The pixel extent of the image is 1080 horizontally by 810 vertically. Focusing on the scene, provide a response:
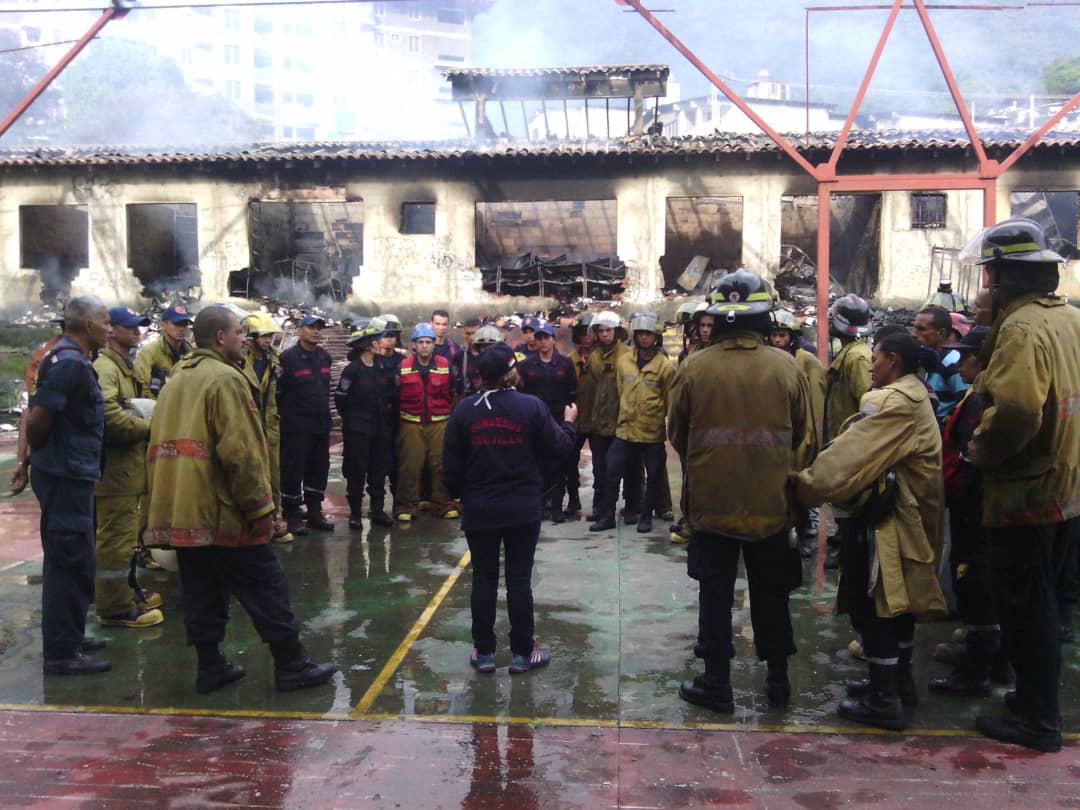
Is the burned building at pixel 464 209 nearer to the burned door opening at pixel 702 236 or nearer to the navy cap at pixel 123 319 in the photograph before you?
the burned door opening at pixel 702 236

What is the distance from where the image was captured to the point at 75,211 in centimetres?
Result: 2236

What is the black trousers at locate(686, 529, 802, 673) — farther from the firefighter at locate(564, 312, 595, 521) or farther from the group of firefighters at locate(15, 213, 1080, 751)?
the firefighter at locate(564, 312, 595, 521)

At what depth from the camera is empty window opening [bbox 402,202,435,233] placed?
19.9 metres

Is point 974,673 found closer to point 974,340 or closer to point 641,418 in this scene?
point 974,340

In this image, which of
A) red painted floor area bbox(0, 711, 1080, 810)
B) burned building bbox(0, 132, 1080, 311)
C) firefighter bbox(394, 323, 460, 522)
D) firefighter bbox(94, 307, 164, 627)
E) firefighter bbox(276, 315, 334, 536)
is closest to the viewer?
red painted floor area bbox(0, 711, 1080, 810)

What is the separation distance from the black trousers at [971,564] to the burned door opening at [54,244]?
1941 cm

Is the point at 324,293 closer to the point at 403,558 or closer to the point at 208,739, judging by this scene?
the point at 403,558

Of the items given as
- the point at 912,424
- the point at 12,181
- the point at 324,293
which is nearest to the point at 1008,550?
the point at 912,424

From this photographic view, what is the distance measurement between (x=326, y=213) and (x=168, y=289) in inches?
184

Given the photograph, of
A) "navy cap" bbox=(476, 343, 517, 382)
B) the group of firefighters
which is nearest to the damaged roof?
the group of firefighters

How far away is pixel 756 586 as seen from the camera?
4.70 meters

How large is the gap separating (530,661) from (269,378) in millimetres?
4003

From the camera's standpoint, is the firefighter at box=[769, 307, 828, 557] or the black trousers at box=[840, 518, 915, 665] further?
the firefighter at box=[769, 307, 828, 557]

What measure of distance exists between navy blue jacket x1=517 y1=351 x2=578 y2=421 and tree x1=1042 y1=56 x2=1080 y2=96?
139 ft
